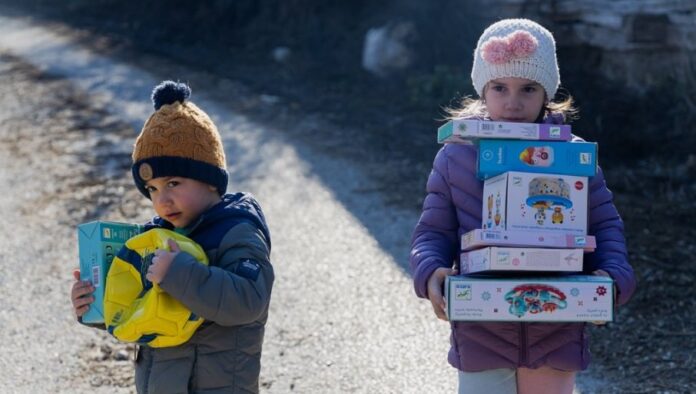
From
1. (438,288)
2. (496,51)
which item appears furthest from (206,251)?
(496,51)

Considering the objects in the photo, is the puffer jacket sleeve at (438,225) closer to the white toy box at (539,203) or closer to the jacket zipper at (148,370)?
the white toy box at (539,203)

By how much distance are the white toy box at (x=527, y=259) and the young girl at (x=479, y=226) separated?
0.18 m

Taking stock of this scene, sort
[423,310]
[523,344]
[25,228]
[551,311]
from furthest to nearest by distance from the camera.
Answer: [25,228], [423,310], [523,344], [551,311]

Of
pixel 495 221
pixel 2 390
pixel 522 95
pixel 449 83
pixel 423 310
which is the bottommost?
pixel 2 390

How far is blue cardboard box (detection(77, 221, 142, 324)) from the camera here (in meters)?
3.04

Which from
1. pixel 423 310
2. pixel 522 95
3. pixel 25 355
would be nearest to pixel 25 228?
pixel 25 355

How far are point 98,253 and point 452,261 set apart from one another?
1018 millimetres

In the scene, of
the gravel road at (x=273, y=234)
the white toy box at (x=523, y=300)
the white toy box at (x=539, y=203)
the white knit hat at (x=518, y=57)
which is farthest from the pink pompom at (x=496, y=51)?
the gravel road at (x=273, y=234)

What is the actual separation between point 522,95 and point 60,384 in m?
2.66

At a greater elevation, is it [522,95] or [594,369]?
[522,95]

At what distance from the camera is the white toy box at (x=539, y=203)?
285 centimetres

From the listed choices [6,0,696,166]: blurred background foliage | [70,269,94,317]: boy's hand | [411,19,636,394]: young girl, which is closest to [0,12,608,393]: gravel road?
[6,0,696,166]: blurred background foliage

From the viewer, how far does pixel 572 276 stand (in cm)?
288

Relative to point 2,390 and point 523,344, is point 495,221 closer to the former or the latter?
point 523,344
